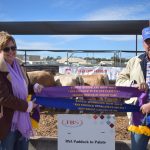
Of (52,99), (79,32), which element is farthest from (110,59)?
(52,99)

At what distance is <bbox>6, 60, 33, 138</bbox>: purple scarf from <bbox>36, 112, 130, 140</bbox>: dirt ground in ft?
8.73

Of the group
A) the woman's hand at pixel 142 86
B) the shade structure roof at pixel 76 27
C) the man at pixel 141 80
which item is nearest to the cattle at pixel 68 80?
the shade structure roof at pixel 76 27

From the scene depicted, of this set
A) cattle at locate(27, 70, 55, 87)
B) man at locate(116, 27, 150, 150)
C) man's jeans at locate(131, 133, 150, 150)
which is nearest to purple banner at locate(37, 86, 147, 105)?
man at locate(116, 27, 150, 150)

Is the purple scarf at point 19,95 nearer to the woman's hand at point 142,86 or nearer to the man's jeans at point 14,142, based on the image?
the man's jeans at point 14,142

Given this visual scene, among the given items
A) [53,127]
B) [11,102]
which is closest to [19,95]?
[11,102]

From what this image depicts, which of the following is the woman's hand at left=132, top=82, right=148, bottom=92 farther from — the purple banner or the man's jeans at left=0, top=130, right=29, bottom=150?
the man's jeans at left=0, top=130, right=29, bottom=150

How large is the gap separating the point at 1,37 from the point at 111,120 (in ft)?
5.33

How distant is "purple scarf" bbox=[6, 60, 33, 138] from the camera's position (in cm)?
407

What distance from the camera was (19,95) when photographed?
4.09 metres

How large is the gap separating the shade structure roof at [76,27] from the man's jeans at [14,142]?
9.54ft

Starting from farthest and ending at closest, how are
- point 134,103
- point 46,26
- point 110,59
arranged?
point 110,59 < point 46,26 < point 134,103

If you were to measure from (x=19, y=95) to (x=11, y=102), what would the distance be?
211mm

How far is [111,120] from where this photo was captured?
457cm

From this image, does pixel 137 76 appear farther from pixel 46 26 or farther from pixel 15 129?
pixel 46 26
